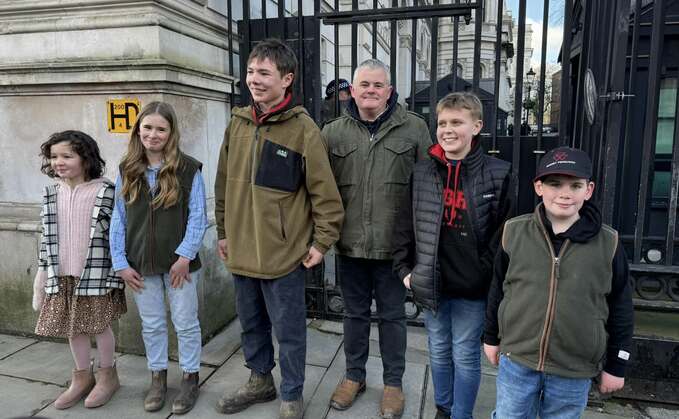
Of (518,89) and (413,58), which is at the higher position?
(413,58)

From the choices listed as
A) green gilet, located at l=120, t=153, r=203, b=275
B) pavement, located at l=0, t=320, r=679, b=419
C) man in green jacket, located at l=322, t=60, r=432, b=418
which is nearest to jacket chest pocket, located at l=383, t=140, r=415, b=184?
man in green jacket, located at l=322, t=60, r=432, b=418

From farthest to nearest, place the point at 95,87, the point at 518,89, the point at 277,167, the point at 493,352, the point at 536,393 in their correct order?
the point at 95,87 → the point at 518,89 → the point at 277,167 → the point at 493,352 → the point at 536,393

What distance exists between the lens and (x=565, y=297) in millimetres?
1967

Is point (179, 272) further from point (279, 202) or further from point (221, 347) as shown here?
point (221, 347)

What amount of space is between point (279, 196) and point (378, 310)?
3.01 feet

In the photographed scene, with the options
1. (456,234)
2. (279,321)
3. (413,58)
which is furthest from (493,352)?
(413,58)

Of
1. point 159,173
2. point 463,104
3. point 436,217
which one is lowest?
point 436,217

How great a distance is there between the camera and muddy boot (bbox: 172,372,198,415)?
2934mm

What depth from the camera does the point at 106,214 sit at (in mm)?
2947

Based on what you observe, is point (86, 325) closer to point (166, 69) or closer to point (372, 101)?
point (166, 69)

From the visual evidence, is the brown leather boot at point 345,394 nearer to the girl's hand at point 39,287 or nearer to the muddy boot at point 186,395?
the muddy boot at point 186,395

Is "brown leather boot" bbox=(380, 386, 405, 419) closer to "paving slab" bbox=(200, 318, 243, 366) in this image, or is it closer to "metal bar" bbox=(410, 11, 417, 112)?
"paving slab" bbox=(200, 318, 243, 366)

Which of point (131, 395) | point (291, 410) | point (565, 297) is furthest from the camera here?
point (131, 395)

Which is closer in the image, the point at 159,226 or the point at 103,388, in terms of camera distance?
the point at 159,226
